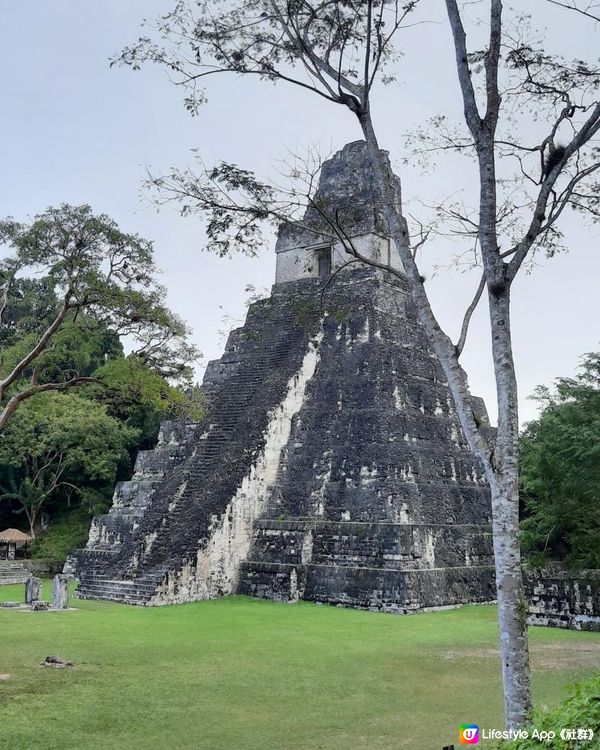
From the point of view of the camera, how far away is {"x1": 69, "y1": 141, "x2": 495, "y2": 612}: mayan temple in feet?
45.4

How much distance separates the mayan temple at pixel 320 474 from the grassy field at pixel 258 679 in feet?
5.62

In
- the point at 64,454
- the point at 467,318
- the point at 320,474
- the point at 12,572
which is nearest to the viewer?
the point at 467,318

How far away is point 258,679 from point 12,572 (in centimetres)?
1512

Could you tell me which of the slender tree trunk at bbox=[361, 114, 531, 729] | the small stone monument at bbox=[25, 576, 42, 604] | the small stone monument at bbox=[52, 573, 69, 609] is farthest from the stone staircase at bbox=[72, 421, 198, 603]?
the slender tree trunk at bbox=[361, 114, 531, 729]

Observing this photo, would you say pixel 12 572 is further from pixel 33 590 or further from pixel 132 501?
pixel 33 590

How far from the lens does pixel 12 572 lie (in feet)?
66.6

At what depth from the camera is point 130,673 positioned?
300 inches

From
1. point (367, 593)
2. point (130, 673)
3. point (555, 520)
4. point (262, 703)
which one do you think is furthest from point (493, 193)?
point (367, 593)

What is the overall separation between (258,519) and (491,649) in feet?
22.0

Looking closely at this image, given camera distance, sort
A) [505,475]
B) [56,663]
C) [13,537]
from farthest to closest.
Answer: [13,537], [56,663], [505,475]

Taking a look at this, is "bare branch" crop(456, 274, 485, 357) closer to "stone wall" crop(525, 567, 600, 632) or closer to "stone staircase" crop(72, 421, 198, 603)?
"stone wall" crop(525, 567, 600, 632)

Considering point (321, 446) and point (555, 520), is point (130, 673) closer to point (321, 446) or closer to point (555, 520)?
point (555, 520)

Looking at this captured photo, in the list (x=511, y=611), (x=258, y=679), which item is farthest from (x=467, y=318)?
(x=258, y=679)

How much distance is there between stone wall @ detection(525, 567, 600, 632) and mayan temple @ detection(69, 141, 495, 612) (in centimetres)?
210
